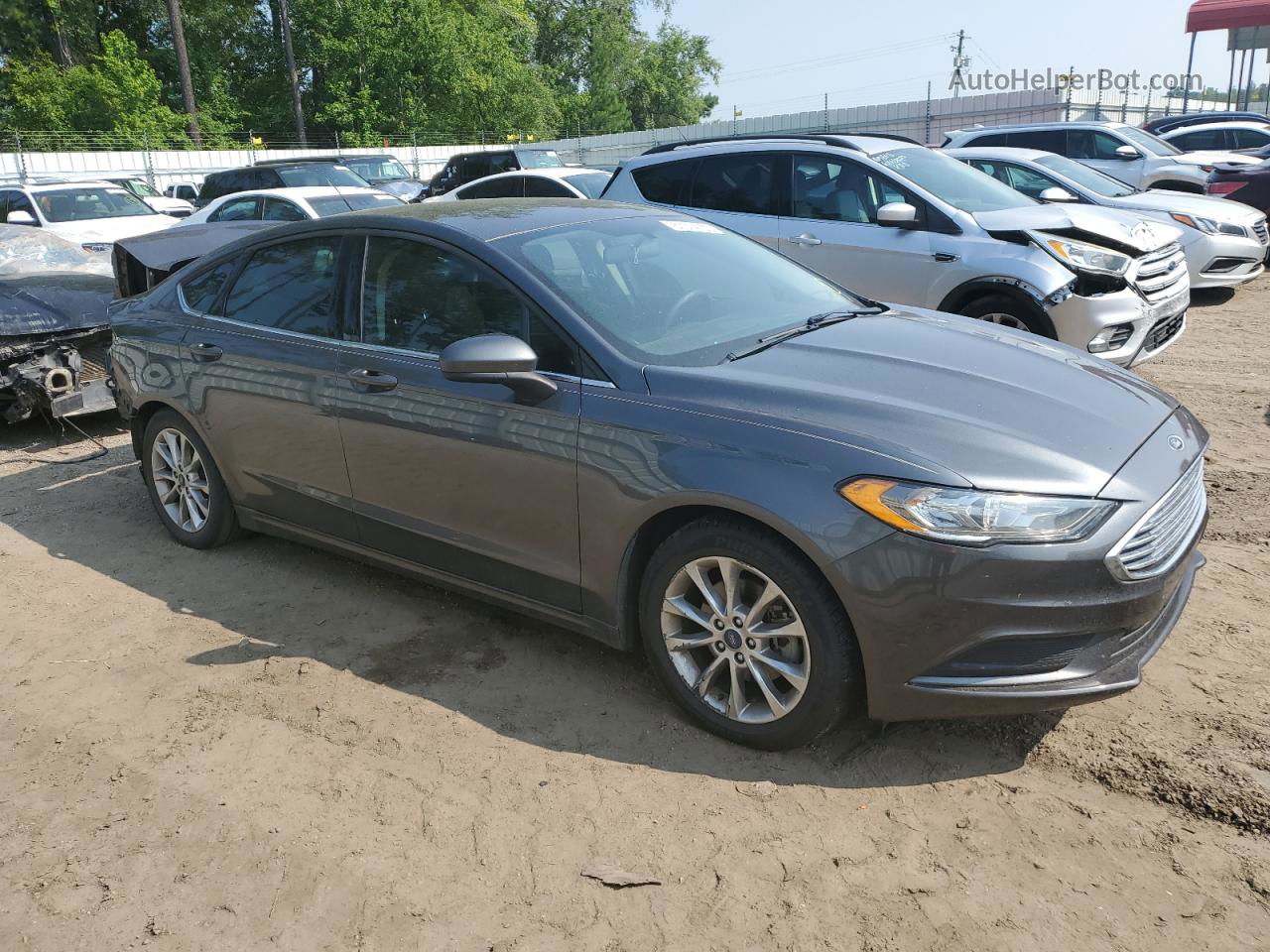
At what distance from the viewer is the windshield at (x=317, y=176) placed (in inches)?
594

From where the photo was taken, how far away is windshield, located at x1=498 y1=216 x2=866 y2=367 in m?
3.55

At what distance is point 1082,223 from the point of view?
7355 millimetres

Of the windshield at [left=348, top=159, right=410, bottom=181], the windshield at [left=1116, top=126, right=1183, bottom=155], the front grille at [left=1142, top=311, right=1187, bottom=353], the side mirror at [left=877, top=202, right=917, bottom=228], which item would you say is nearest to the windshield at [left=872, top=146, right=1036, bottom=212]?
the side mirror at [left=877, top=202, right=917, bottom=228]

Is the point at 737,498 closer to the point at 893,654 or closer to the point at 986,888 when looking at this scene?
the point at 893,654

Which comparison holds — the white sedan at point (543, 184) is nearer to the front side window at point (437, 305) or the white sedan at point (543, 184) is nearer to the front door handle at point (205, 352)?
the front door handle at point (205, 352)

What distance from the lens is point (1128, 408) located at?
10.8 ft

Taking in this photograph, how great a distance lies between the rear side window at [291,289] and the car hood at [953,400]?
1.74m

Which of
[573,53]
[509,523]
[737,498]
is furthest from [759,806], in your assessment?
[573,53]

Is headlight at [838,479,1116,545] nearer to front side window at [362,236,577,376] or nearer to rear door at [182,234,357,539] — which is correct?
front side window at [362,236,577,376]

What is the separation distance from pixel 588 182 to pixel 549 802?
403 inches

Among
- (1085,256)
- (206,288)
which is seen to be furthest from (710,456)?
(1085,256)

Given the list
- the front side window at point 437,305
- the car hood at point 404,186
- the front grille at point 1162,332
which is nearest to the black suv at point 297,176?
the car hood at point 404,186

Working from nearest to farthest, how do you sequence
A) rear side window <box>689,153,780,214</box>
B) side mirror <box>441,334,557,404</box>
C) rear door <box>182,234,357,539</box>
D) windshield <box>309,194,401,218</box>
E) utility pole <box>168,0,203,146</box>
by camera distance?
side mirror <box>441,334,557,404</box>
rear door <box>182,234,357,539</box>
rear side window <box>689,153,780,214</box>
windshield <box>309,194,401,218</box>
utility pole <box>168,0,203,146</box>

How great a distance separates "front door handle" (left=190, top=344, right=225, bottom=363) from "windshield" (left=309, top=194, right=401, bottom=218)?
8014 millimetres
